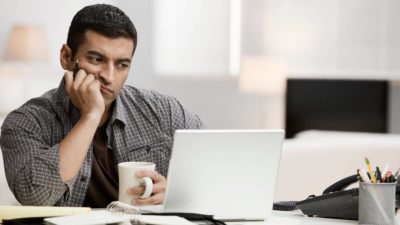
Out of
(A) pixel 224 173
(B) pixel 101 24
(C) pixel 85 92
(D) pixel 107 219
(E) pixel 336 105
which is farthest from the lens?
(E) pixel 336 105

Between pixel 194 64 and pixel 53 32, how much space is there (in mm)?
1013

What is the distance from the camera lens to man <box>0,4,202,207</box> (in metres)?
1.97

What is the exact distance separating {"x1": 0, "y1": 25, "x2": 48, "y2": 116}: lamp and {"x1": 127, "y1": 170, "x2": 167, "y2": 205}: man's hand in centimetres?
367

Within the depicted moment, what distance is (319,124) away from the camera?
510 centimetres

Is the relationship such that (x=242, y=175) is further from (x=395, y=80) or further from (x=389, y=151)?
(x=395, y=80)

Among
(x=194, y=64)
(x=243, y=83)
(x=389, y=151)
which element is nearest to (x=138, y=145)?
(x=389, y=151)

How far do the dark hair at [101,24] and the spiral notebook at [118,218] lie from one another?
0.69m

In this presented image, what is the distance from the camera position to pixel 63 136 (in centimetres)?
216

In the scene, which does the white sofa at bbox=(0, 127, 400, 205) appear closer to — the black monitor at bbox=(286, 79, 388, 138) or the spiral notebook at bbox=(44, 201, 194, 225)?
the spiral notebook at bbox=(44, 201, 194, 225)

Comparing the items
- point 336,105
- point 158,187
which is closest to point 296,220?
point 158,187

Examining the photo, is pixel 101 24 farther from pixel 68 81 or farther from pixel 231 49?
pixel 231 49

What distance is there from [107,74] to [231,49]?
337 cm

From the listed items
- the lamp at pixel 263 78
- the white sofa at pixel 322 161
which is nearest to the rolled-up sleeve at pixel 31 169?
the white sofa at pixel 322 161

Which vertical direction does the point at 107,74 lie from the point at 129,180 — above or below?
above
